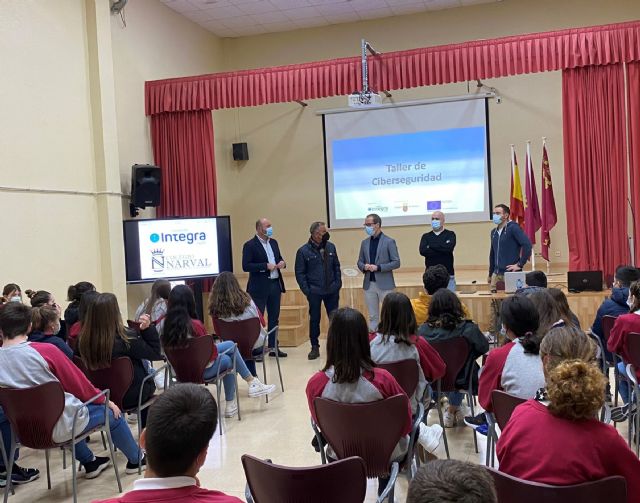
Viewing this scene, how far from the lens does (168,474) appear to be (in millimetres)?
1555

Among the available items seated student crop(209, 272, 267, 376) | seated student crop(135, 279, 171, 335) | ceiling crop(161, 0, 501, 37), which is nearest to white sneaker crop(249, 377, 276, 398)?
seated student crop(209, 272, 267, 376)

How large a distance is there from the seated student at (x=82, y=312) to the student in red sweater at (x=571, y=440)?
9.24 ft

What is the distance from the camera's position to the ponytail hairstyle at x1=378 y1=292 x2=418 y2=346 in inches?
138

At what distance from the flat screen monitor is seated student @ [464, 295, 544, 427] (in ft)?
17.3

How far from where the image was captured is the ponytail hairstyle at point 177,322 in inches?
174

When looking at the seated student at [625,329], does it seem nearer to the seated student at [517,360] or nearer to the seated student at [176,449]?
the seated student at [517,360]

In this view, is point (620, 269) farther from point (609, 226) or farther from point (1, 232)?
point (1, 232)

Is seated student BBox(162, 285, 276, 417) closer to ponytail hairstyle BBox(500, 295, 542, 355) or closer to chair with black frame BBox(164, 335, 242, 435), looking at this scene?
A: chair with black frame BBox(164, 335, 242, 435)

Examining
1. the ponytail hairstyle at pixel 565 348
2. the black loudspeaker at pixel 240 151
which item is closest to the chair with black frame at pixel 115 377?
the ponytail hairstyle at pixel 565 348

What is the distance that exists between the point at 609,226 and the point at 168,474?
622cm

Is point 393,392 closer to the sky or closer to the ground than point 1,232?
closer to the ground

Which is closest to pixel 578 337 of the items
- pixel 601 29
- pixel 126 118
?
pixel 601 29

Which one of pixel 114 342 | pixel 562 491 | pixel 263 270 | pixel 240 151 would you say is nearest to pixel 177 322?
pixel 114 342

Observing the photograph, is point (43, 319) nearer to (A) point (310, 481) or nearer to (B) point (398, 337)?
(B) point (398, 337)
